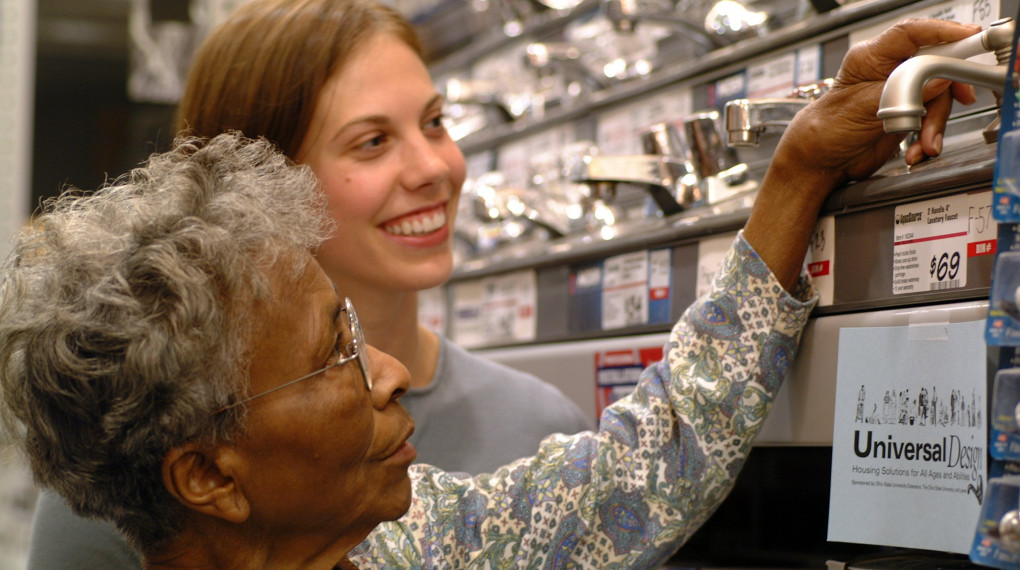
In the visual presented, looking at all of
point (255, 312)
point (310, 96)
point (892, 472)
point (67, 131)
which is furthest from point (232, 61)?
point (67, 131)

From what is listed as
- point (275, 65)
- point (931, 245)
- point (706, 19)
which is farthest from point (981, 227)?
point (275, 65)

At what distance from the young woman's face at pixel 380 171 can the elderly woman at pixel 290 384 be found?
0.22 metres

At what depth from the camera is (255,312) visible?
2.97 ft

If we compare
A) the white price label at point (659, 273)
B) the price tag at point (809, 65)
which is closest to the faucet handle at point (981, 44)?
the price tag at point (809, 65)

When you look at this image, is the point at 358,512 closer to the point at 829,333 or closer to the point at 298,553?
the point at 298,553

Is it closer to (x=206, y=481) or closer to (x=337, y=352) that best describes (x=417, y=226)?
(x=337, y=352)

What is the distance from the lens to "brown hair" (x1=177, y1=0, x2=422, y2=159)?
1316 millimetres

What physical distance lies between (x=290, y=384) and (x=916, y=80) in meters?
0.58

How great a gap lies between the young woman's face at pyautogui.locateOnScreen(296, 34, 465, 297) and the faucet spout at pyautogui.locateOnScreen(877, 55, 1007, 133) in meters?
0.67

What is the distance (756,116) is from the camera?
1.02 meters

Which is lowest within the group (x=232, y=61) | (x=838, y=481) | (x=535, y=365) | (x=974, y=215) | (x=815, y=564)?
(x=815, y=564)

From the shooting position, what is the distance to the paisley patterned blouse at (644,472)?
1.00m

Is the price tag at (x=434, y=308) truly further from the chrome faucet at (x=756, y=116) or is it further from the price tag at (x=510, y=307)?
the chrome faucet at (x=756, y=116)

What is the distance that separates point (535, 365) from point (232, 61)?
62 cm
